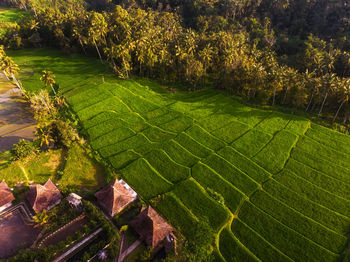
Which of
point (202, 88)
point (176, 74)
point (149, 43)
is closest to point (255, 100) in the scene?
point (202, 88)

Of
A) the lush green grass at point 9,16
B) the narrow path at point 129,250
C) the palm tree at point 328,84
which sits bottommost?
the narrow path at point 129,250

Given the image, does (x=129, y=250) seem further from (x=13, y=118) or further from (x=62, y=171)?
(x=13, y=118)

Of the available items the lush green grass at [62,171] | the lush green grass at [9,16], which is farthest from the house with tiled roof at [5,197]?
the lush green grass at [9,16]

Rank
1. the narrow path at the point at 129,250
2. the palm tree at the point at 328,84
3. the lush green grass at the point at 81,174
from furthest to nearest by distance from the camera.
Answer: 1. the palm tree at the point at 328,84
2. the lush green grass at the point at 81,174
3. the narrow path at the point at 129,250

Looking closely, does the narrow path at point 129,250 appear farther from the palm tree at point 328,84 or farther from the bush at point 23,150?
the palm tree at point 328,84

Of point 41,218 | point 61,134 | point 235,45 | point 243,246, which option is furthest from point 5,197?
point 235,45

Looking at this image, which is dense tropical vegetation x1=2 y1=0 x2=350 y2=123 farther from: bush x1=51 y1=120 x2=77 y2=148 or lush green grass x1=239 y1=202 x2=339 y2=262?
lush green grass x1=239 y1=202 x2=339 y2=262

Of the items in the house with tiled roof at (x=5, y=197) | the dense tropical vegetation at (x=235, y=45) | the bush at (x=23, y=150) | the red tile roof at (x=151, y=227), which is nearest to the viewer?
the red tile roof at (x=151, y=227)
